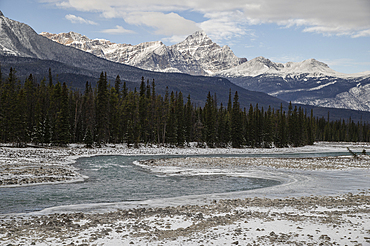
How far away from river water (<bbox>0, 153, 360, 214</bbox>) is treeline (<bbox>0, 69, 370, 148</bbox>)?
42561 millimetres

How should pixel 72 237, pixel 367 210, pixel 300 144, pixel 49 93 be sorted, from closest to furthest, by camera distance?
pixel 72 237
pixel 367 210
pixel 49 93
pixel 300 144

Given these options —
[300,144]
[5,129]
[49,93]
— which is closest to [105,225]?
[5,129]

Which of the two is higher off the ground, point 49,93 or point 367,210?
point 49,93

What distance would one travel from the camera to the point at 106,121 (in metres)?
79.4

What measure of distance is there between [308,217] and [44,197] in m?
15.0

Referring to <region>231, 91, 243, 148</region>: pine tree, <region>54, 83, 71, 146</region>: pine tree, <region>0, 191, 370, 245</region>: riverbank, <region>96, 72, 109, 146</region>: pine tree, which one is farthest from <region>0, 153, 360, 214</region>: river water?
<region>231, 91, 243, 148</region>: pine tree

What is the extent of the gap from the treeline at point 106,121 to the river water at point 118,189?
42.6 meters

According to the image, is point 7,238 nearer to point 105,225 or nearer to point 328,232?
point 105,225

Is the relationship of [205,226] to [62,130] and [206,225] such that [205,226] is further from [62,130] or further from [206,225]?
[62,130]

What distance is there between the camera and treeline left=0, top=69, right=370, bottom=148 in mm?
65188

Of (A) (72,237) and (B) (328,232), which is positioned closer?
(A) (72,237)

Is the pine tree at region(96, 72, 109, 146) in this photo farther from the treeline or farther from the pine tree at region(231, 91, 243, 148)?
the pine tree at region(231, 91, 243, 148)

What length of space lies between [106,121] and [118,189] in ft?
193

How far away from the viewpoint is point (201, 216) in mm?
14273
